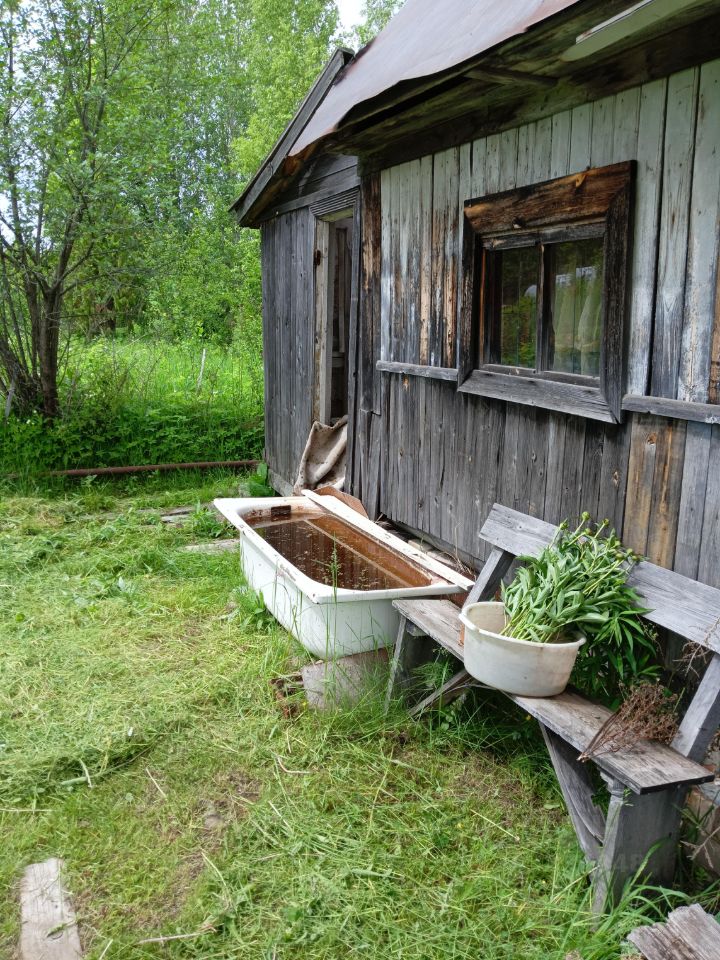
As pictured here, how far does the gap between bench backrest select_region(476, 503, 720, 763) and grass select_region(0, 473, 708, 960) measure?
1.61 feet

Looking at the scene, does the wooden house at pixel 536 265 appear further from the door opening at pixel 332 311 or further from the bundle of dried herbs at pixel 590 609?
the door opening at pixel 332 311

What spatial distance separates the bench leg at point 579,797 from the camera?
7.98ft

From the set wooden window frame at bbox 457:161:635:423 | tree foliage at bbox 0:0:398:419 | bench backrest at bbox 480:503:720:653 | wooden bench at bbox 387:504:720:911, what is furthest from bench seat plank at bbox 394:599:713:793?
tree foliage at bbox 0:0:398:419

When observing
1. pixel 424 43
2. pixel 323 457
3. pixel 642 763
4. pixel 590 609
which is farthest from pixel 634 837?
pixel 323 457

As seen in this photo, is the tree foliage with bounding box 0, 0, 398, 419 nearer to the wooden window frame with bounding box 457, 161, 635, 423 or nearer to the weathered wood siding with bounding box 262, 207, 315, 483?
the weathered wood siding with bounding box 262, 207, 315, 483

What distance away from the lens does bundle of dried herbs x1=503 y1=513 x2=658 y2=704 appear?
106 inches

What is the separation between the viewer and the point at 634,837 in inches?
90.1

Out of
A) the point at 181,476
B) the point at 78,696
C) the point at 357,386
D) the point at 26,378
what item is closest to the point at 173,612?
the point at 78,696

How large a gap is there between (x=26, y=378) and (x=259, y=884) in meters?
7.00

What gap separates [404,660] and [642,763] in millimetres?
1362

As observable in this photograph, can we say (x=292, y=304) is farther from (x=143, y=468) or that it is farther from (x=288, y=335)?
(x=143, y=468)

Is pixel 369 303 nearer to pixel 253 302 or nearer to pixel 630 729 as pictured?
pixel 630 729

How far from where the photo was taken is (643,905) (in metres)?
2.30

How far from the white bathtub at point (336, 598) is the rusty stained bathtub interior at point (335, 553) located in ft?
0.16
